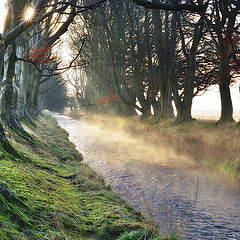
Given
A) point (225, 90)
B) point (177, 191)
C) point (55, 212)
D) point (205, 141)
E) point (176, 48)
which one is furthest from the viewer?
point (176, 48)

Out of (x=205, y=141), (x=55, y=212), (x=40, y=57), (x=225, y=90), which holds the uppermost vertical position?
(x=40, y=57)

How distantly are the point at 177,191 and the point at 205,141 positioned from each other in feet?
13.3

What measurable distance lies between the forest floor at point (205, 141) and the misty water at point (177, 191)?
0.41m

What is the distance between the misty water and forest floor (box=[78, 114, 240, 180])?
410mm

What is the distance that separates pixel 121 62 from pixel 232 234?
58.8ft

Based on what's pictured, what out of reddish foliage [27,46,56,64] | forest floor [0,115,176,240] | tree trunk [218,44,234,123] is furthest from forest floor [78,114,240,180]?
reddish foliage [27,46,56,64]

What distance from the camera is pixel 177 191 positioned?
23.8 feet

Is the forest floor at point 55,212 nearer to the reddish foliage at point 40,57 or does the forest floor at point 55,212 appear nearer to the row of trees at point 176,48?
the reddish foliage at point 40,57

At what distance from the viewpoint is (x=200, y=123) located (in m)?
13.0

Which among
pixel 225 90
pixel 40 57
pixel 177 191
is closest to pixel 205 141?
pixel 225 90

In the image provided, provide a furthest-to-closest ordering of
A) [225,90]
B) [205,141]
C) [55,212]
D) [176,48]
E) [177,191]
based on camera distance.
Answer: [176,48]
[225,90]
[205,141]
[177,191]
[55,212]

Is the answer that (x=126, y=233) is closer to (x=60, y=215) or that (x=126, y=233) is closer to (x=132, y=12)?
(x=60, y=215)

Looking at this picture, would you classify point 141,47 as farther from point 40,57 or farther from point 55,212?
point 55,212

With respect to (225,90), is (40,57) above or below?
above
